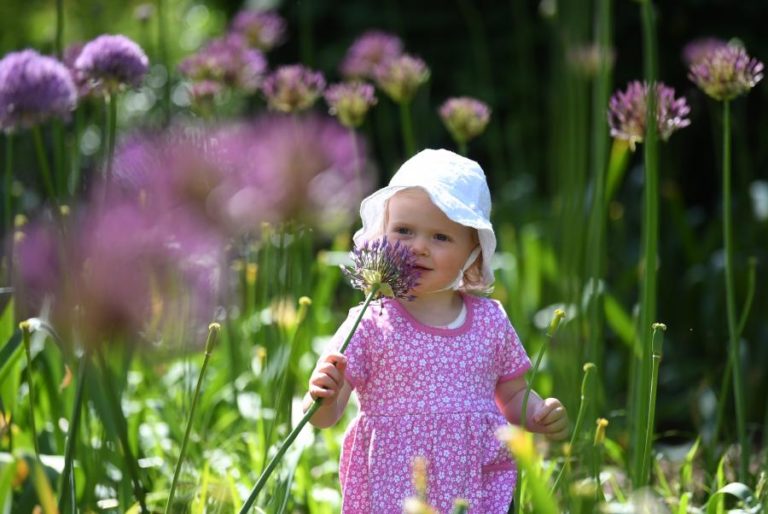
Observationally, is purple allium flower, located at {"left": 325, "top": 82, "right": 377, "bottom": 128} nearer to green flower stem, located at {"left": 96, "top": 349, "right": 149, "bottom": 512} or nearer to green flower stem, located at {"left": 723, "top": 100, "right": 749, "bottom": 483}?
green flower stem, located at {"left": 723, "top": 100, "right": 749, "bottom": 483}

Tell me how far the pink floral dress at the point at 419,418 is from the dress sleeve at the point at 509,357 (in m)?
0.04

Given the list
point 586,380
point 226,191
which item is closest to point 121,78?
point 226,191

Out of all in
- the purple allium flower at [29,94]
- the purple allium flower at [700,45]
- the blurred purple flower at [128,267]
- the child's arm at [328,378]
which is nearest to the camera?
the blurred purple flower at [128,267]

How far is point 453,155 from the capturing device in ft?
5.67

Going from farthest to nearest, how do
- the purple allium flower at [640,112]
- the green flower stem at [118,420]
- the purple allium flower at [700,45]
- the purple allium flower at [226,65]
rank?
the purple allium flower at [700,45], the purple allium flower at [226,65], the purple allium flower at [640,112], the green flower stem at [118,420]

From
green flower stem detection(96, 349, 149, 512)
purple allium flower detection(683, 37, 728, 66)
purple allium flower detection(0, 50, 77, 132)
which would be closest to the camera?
green flower stem detection(96, 349, 149, 512)

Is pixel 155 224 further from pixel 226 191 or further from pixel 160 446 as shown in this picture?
pixel 160 446

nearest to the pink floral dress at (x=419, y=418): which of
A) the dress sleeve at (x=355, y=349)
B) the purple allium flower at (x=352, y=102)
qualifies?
the dress sleeve at (x=355, y=349)

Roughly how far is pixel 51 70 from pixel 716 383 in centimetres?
201

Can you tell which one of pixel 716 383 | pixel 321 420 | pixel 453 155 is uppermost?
pixel 453 155

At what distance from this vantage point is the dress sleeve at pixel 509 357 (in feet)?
5.68

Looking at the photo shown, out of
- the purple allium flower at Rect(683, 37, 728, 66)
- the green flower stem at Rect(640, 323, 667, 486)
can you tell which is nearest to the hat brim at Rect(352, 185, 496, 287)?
the green flower stem at Rect(640, 323, 667, 486)

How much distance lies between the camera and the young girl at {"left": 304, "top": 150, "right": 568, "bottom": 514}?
1631 mm

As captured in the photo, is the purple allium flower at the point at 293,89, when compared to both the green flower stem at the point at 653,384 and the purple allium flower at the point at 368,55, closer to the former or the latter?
the purple allium flower at the point at 368,55
